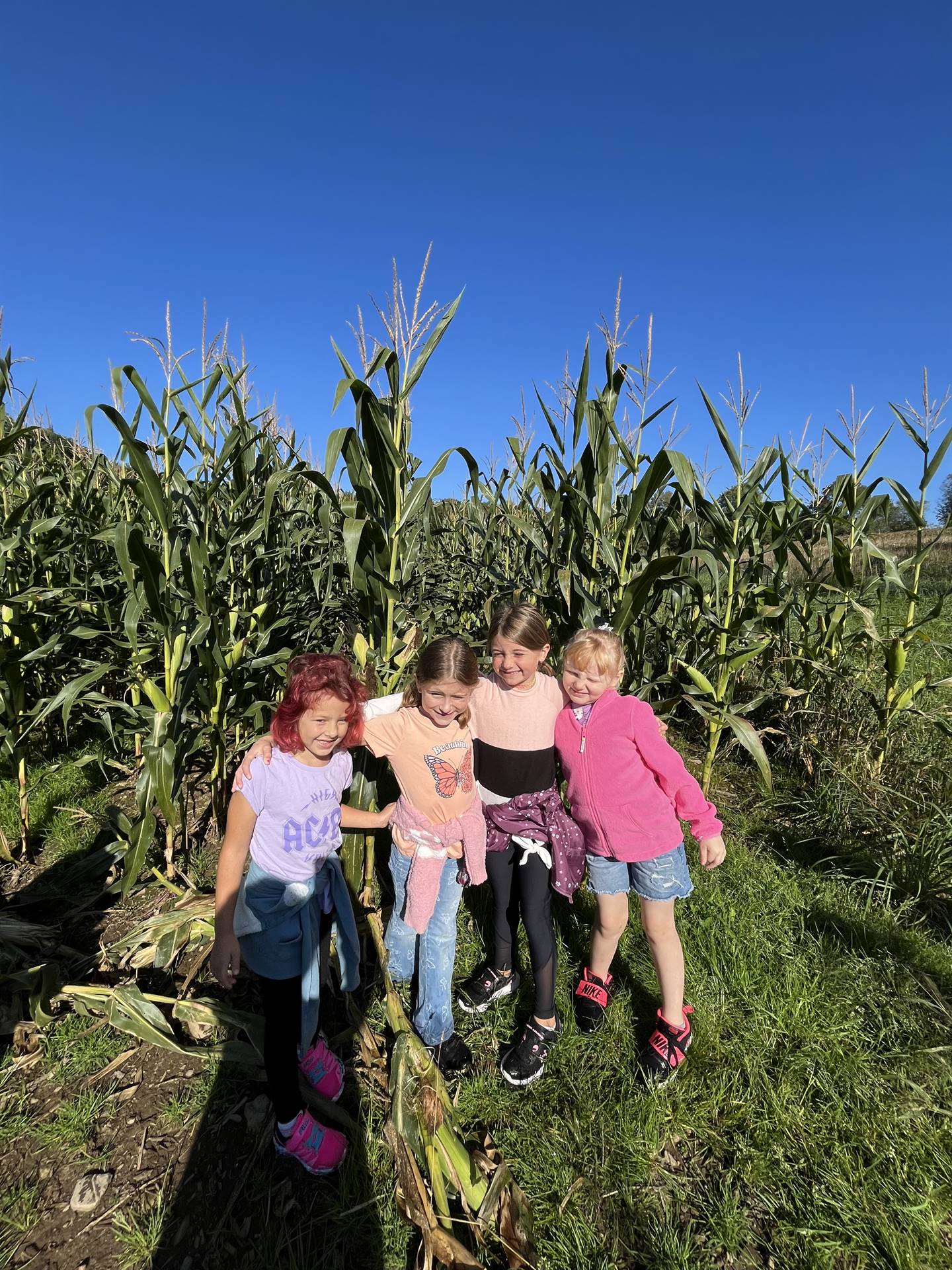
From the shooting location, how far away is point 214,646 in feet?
9.92

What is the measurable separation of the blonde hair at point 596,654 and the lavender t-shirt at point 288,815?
95 centimetres

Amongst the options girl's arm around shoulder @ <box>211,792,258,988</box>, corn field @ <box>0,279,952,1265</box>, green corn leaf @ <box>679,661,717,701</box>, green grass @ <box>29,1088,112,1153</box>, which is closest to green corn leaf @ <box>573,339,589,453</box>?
corn field @ <box>0,279,952,1265</box>

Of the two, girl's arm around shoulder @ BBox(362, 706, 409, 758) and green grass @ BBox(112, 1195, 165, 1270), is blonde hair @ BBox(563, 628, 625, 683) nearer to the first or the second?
girl's arm around shoulder @ BBox(362, 706, 409, 758)

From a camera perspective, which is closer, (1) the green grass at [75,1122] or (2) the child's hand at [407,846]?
(1) the green grass at [75,1122]

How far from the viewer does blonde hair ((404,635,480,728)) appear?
209 cm

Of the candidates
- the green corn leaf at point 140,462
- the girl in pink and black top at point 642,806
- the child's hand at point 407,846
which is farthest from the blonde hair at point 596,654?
the green corn leaf at point 140,462

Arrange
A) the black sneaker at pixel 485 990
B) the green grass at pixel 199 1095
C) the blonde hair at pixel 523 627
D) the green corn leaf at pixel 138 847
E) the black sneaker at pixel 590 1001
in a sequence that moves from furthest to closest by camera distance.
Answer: the green corn leaf at pixel 138 847 → the black sneaker at pixel 485 990 → the black sneaker at pixel 590 1001 → the blonde hair at pixel 523 627 → the green grass at pixel 199 1095

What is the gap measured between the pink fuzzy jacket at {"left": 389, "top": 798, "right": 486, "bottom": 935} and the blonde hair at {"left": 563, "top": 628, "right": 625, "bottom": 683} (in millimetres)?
653

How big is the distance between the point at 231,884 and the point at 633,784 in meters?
1.38

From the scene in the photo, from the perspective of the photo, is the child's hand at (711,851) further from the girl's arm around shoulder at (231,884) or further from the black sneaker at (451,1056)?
the girl's arm around shoulder at (231,884)

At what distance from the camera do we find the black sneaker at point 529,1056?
2.18 meters

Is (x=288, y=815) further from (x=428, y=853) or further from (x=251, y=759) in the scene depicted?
(x=428, y=853)

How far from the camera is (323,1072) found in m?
2.14

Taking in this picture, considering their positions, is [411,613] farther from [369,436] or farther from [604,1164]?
[604,1164]
